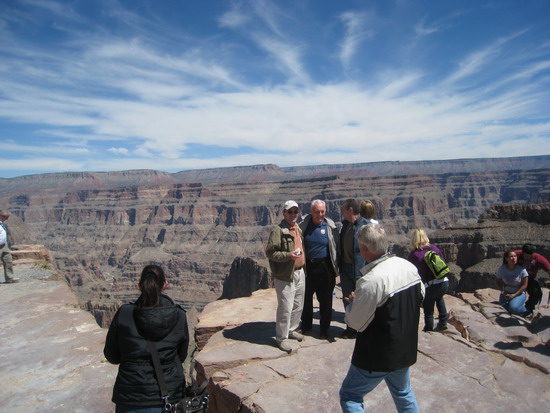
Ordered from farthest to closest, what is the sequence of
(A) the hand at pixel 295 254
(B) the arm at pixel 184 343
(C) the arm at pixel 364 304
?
1. (A) the hand at pixel 295 254
2. (B) the arm at pixel 184 343
3. (C) the arm at pixel 364 304

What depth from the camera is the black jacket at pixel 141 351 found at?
10.1ft

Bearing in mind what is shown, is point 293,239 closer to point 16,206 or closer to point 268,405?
point 268,405

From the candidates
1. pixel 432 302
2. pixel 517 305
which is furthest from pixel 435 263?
pixel 517 305

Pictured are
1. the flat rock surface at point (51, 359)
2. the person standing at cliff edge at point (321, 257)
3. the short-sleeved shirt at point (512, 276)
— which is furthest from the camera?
the short-sleeved shirt at point (512, 276)

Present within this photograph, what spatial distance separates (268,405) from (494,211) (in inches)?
2251

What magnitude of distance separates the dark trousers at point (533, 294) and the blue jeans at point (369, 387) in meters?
5.40

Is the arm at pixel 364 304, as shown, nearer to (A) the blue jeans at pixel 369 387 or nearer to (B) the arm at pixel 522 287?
(A) the blue jeans at pixel 369 387

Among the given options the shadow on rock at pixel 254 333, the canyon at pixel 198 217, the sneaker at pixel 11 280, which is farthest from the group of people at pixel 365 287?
the canyon at pixel 198 217

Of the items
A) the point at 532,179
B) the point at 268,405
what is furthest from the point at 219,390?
the point at 532,179

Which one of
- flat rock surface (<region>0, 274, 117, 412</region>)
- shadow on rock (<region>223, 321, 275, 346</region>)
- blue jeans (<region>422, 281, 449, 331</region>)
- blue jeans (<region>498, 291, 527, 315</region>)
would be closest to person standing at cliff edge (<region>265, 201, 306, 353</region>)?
shadow on rock (<region>223, 321, 275, 346</region>)

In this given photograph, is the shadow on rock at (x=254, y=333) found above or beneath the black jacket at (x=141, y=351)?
beneath

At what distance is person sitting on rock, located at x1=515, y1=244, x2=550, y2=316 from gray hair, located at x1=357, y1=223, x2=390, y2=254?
5.57 metres

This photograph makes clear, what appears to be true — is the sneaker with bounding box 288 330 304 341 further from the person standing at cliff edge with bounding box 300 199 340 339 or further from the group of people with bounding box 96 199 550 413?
the group of people with bounding box 96 199 550 413

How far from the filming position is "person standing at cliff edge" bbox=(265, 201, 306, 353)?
521 cm
